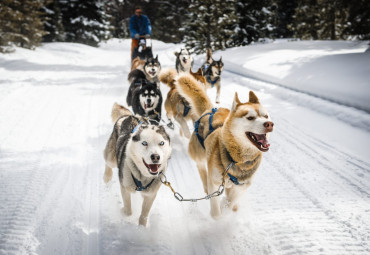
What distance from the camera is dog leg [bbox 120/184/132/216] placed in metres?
2.29

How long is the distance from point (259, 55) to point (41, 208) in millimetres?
11216

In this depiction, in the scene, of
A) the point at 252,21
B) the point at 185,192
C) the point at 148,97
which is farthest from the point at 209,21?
the point at 185,192

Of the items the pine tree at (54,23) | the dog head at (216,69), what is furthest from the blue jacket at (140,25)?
the pine tree at (54,23)

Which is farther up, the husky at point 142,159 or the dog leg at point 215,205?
the husky at point 142,159

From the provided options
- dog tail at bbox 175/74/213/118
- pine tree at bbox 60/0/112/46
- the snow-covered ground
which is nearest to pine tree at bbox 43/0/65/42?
pine tree at bbox 60/0/112/46

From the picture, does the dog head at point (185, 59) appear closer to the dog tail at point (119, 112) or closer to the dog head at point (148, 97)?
the dog head at point (148, 97)

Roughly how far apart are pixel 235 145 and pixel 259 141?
0.72 feet

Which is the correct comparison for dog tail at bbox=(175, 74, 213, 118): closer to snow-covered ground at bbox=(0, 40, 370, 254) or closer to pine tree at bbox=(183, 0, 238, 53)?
snow-covered ground at bbox=(0, 40, 370, 254)

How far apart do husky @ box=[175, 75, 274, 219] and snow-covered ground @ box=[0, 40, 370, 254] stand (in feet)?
1.16

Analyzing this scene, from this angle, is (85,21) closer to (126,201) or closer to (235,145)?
(126,201)

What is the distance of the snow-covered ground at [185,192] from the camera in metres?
2.10

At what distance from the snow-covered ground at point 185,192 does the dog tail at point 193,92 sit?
2.75 feet

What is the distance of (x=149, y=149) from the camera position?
1950 millimetres

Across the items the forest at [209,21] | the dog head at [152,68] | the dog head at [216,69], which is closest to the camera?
the dog head at [152,68]
